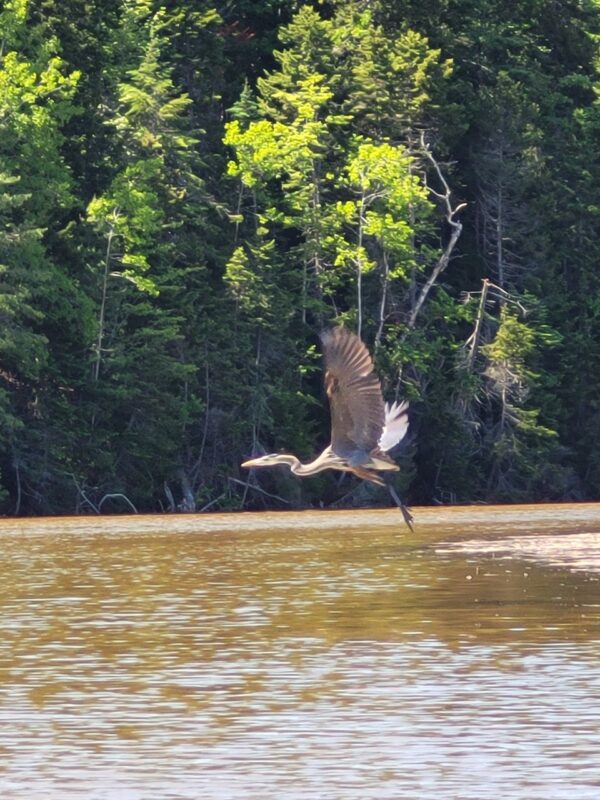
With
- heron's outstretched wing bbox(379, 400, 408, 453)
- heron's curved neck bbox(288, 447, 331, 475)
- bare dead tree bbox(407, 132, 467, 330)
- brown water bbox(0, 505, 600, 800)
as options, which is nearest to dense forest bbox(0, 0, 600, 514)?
bare dead tree bbox(407, 132, 467, 330)

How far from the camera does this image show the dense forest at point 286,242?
53344 millimetres

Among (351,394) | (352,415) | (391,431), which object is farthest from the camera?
(391,431)

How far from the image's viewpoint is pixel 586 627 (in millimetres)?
20656

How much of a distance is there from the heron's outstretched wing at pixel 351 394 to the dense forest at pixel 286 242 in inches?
910

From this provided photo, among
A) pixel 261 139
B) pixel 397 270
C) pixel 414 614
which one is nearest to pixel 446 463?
pixel 397 270

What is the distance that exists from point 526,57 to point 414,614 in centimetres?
4791

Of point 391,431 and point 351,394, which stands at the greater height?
point 351,394

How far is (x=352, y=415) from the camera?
27422 millimetres

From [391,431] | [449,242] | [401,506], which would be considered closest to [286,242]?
[449,242]

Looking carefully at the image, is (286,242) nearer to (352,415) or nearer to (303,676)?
(352,415)

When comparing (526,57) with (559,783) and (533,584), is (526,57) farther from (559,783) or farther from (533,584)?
(559,783)

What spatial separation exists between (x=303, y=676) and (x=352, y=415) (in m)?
9.99

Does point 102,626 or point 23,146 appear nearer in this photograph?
point 102,626

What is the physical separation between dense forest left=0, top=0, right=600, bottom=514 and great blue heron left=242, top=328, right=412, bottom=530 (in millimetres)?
22885
